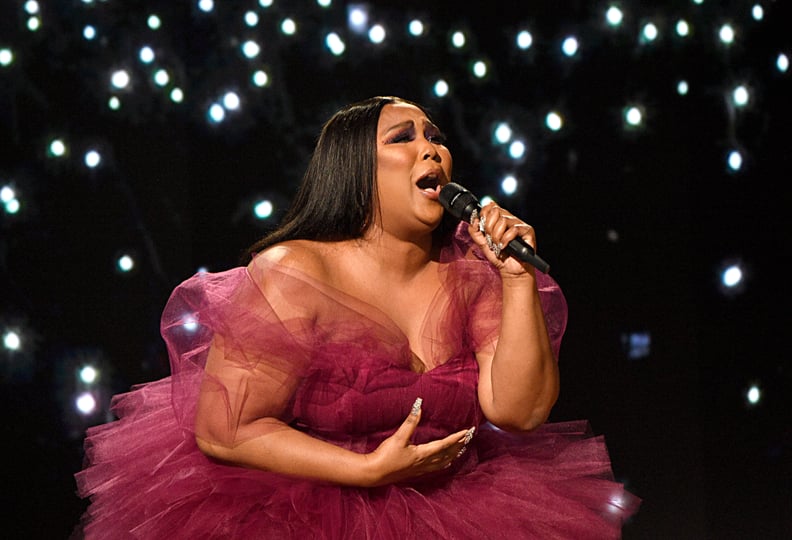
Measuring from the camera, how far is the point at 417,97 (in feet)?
8.67

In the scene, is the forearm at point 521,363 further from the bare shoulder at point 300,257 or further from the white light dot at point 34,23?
the white light dot at point 34,23

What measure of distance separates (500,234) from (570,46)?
1.31 m

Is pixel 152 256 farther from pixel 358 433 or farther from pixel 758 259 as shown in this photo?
pixel 758 259

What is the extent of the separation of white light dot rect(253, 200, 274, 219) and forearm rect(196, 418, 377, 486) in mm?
1199

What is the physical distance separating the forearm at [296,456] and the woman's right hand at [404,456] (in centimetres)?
1

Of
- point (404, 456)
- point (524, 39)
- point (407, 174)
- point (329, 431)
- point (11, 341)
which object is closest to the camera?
point (404, 456)

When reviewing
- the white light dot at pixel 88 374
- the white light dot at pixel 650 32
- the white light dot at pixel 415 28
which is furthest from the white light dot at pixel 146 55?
the white light dot at pixel 650 32

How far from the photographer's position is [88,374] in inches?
98.7

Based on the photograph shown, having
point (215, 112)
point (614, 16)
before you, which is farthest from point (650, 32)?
point (215, 112)

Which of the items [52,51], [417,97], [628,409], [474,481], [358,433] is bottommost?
[628,409]

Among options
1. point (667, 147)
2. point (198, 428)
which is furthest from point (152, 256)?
point (667, 147)

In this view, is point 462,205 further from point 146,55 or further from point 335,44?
point 146,55

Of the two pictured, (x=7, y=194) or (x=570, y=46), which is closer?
(x=7, y=194)

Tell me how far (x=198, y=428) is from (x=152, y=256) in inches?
45.0
